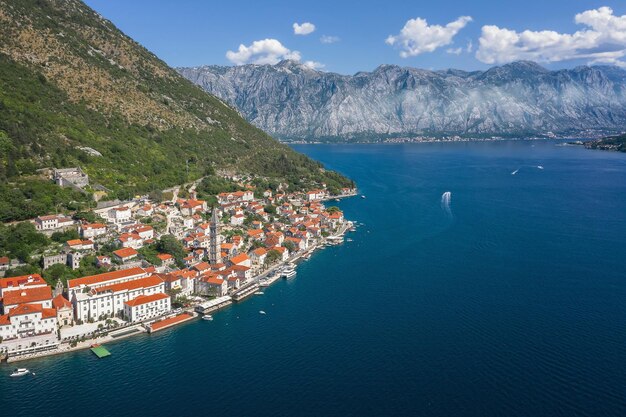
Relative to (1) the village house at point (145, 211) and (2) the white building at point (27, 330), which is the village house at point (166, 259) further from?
(2) the white building at point (27, 330)

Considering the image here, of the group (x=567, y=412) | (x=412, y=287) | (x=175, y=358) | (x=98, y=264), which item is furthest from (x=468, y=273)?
(x=98, y=264)

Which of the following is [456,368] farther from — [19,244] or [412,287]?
[19,244]

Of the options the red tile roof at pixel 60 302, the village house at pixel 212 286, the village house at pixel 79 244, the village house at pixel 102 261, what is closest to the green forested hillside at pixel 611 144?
the village house at pixel 212 286

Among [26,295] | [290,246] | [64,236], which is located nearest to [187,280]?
[26,295]

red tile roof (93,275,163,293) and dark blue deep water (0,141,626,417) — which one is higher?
red tile roof (93,275,163,293)

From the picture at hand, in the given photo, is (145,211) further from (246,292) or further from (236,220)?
(246,292)

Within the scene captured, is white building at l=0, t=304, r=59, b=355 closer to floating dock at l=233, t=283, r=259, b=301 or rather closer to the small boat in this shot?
the small boat

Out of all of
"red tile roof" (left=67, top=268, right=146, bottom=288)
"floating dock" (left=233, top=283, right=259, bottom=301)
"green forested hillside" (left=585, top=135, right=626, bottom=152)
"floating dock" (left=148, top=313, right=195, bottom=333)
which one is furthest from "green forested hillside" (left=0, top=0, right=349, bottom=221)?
"green forested hillside" (left=585, top=135, right=626, bottom=152)
